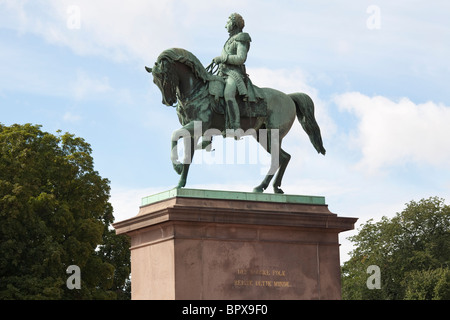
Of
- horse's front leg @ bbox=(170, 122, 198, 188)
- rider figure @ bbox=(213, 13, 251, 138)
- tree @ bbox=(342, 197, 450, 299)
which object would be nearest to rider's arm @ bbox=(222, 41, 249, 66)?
rider figure @ bbox=(213, 13, 251, 138)

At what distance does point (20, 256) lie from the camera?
38.1 meters

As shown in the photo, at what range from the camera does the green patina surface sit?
1777 centimetres

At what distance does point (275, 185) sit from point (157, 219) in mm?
3136

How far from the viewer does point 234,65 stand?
1969cm

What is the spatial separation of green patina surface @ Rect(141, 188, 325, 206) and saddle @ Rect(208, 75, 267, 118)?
6.30 ft

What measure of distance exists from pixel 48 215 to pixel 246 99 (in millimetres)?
22134

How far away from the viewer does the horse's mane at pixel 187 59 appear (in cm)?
1888

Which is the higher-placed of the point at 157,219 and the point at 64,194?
the point at 64,194

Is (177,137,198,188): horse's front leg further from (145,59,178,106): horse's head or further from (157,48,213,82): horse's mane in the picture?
(157,48,213,82): horse's mane

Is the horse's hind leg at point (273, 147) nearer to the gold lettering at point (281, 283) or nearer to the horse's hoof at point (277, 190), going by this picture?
the horse's hoof at point (277, 190)

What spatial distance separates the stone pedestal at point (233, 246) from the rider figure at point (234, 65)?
1.82m

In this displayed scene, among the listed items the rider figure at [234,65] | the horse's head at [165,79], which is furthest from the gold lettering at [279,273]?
Result: the horse's head at [165,79]
